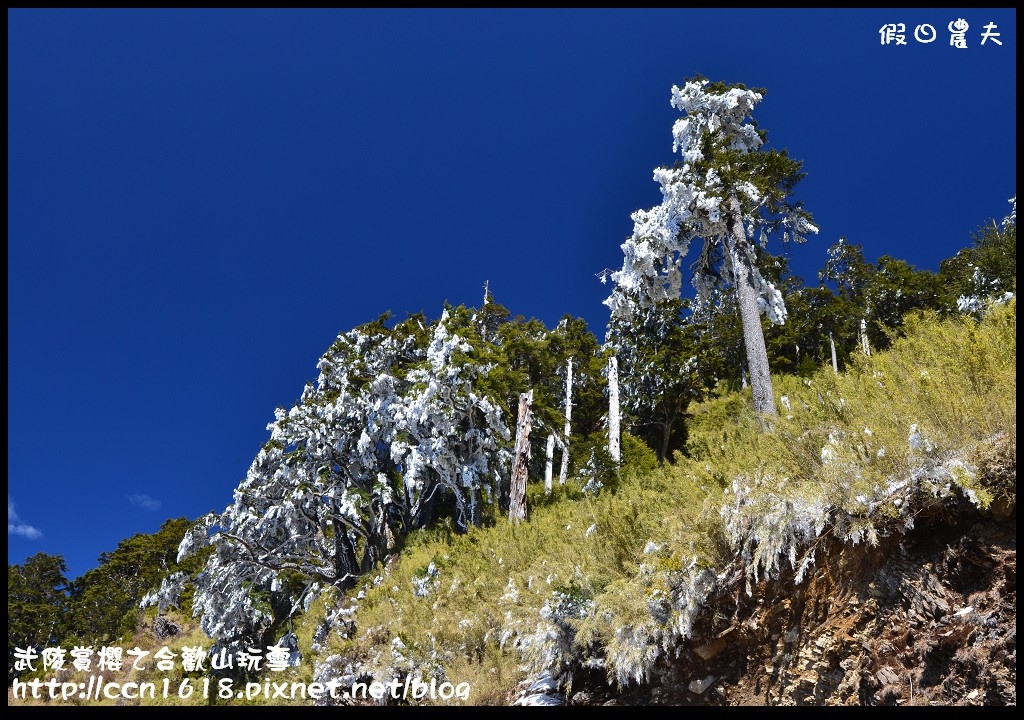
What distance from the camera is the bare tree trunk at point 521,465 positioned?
1432 cm

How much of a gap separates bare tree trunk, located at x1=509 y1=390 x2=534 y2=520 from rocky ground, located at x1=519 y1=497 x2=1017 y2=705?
8.78 metres

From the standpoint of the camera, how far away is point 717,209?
531 inches

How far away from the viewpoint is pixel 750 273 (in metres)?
13.3

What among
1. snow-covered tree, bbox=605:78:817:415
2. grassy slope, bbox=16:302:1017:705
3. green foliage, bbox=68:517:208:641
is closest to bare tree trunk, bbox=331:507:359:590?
grassy slope, bbox=16:302:1017:705

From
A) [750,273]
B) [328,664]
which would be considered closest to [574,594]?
[328,664]

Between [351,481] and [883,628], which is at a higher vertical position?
[351,481]

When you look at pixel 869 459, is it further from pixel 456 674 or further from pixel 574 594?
pixel 456 674

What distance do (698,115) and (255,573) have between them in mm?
18353

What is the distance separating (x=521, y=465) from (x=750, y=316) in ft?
22.7

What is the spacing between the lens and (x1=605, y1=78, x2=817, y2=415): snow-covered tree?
1339 cm

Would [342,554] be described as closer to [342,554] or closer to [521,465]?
[342,554]

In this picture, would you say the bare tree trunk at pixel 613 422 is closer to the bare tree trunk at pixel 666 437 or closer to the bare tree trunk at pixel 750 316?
the bare tree trunk at pixel 666 437

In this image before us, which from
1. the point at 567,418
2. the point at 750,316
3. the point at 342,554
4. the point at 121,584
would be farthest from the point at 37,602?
the point at 750,316

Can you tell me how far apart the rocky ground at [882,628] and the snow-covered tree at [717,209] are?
27.4 feet
